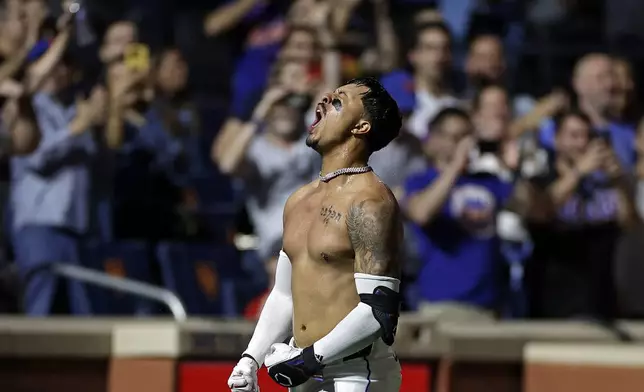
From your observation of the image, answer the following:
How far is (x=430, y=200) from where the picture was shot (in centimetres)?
815

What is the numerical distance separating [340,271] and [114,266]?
4.76 meters

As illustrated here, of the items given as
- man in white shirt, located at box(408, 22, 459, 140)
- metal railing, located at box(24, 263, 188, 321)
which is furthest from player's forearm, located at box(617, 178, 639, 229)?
metal railing, located at box(24, 263, 188, 321)

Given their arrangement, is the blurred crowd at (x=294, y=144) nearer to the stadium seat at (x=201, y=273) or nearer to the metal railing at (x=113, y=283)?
the stadium seat at (x=201, y=273)

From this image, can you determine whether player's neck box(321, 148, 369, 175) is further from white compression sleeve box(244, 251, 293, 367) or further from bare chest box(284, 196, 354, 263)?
white compression sleeve box(244, 251, 293, 367)

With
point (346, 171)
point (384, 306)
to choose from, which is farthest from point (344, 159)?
point (384, 306)

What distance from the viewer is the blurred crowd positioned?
845 centimetres

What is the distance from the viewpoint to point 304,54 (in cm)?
898

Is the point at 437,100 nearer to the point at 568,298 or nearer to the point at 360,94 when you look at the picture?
the point at 568,298

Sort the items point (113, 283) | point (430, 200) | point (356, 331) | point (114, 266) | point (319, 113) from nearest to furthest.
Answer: point (356, 331) < point (319, 113) < point (430, 200) < point (113, 283) < point (114, 266)

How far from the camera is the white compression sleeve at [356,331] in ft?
13.4

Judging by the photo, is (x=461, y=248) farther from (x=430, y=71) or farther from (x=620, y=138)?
(x=620, y=138)

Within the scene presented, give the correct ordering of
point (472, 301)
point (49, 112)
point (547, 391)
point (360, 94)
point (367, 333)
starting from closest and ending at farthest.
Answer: point (367, 333)
point (360, 94)
point (547, 391)
point (472, 301)
point (49, 112)

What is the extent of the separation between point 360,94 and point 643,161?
4754mm

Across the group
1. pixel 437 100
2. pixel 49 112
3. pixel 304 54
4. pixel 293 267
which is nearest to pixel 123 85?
pixel 49 112
